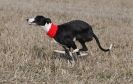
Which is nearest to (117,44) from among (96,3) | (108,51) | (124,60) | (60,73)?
(108,51)

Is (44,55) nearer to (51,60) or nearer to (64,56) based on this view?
(64,56)

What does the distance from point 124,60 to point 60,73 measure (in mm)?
2134

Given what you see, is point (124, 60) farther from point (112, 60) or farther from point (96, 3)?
point (96, 3)

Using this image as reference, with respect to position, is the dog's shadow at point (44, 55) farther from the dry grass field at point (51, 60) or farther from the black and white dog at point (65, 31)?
the black and white dog at point (65, 31)

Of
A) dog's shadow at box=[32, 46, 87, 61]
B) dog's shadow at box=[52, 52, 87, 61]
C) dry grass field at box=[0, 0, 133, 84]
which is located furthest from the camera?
dog's shadow at box=[52, 52, 87, 61]

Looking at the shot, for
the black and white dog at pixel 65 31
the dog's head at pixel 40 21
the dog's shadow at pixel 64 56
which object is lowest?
the dog's shadow at pixel 64 56

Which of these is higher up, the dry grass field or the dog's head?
the dog's head

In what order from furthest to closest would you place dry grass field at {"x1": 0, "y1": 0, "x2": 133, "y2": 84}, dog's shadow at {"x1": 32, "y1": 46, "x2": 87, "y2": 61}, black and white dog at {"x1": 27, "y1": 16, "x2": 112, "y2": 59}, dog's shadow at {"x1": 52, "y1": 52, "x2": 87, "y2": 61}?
dog's shadow at {"x1": 52, "y1": 52, "x2": 87, "y2": 61}, dog's shadow at {"x1": 32, "y1": 46, "x2": 87, "y2": 61}, black and white dog at {"x1": 27, "y1": 16, "x2": 112, "y2": 59}, dry grass field at {"x1": 0, "y1": 0, "x2": 133, "y2": 84}

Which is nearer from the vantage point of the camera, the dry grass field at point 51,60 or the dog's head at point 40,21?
the dry grass field at point 51,60

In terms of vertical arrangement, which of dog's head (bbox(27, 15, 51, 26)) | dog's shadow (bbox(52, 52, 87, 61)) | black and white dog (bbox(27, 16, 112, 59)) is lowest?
dog's shadow (bbox(52, 52, 87, 61))

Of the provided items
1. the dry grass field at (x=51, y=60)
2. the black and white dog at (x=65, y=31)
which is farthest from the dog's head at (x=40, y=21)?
the dry grass field at (x=51, y=60)

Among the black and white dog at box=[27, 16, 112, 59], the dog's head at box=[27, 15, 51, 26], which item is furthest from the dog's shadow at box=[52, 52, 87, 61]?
the dog's head at box=[27, 15, 51, 26]

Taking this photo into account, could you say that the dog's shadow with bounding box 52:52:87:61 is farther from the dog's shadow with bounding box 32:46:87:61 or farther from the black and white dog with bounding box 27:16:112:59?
the black and white dog with bounding box 27:16:112:59

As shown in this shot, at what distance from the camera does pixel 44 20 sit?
308 inches
